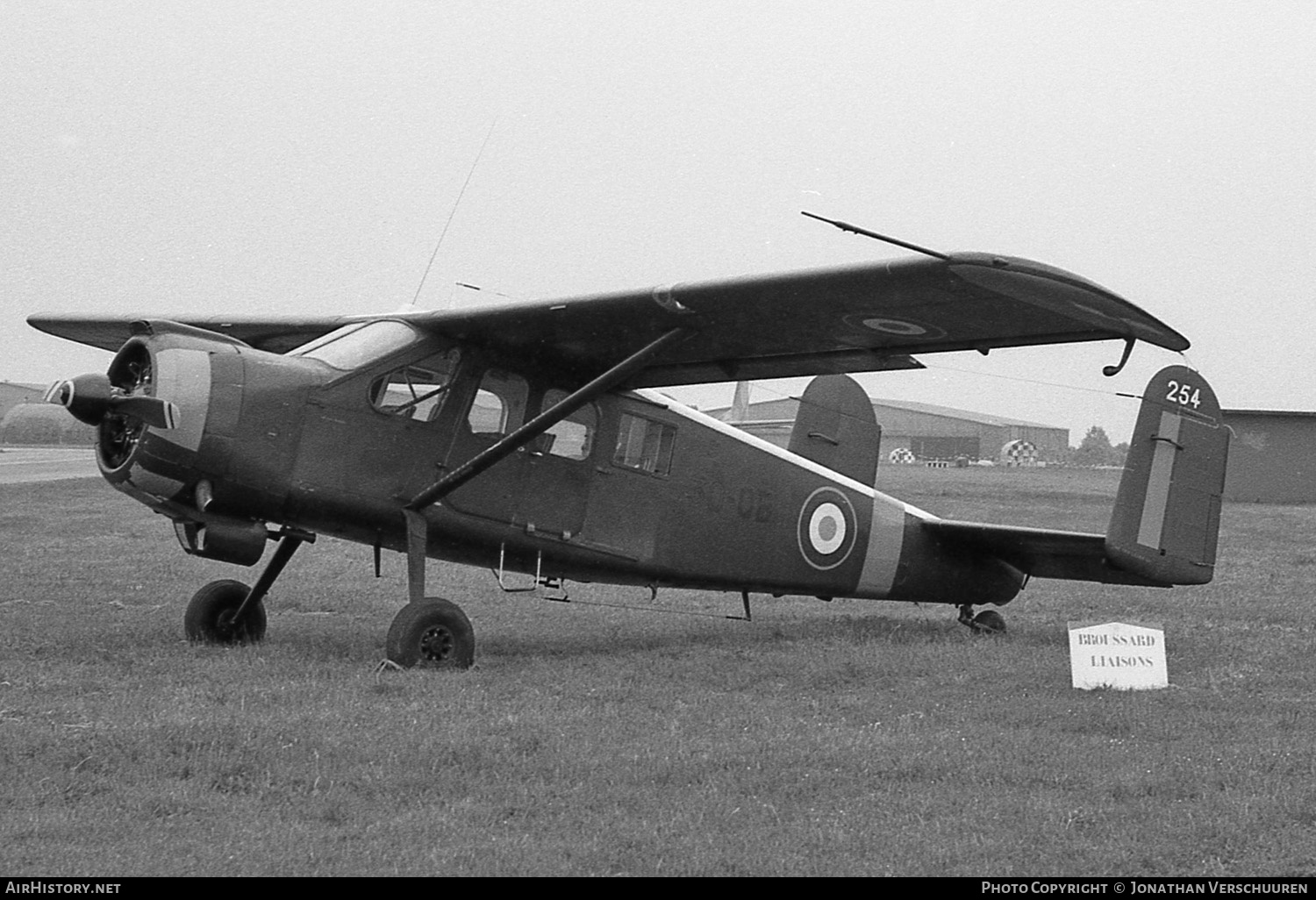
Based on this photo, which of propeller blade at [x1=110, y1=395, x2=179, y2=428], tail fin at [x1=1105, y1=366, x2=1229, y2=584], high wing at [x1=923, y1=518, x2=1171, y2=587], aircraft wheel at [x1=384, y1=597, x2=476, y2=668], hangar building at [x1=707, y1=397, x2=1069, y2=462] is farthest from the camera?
hangar building at [x1=707, y1=397, x2=1069, y2=462]

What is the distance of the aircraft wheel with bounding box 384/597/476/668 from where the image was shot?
9.07 meters

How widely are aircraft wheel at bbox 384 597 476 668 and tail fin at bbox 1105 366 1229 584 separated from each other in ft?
17.2

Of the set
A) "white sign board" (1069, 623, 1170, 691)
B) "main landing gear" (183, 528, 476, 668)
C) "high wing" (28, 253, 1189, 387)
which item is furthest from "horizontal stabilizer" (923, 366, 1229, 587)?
"main landing gear" (183, 528, 476, 668)

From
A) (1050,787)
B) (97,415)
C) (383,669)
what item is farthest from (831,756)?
(97,415)

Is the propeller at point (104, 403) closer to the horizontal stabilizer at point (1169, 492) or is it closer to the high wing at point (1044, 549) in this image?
the high wing at point (1044, 549)

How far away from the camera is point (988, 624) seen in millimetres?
12062

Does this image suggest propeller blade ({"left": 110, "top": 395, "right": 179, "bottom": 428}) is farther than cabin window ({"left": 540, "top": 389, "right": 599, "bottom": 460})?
No

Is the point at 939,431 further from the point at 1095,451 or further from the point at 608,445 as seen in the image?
the point at 608,445

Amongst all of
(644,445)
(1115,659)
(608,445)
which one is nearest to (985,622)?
(1115,659)

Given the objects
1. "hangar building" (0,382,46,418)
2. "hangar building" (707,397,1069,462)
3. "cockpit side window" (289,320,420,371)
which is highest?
"cockpit side window" (289,320,420,371)

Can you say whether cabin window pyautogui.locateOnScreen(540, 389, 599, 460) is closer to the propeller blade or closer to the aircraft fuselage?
the aircraft fuselage

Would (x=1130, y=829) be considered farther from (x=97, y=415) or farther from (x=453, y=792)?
(x=97, y=415)

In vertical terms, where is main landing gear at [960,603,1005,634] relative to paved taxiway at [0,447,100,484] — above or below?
above

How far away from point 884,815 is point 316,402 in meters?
5.22
